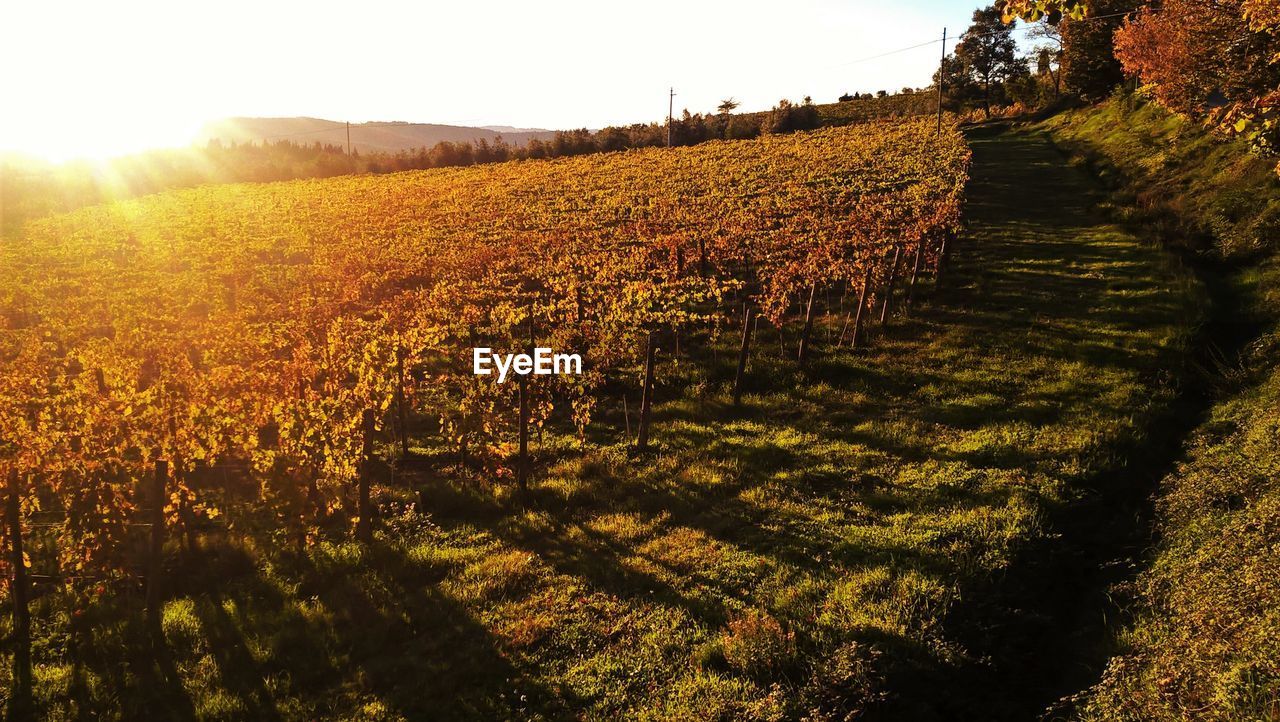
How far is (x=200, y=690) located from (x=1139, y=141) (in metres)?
54.2

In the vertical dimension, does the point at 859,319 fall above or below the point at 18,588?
above

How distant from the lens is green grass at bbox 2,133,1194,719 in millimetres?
Result: 7965

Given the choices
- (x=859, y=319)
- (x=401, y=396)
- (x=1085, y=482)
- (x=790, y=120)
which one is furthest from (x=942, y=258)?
(x=790, y=120)

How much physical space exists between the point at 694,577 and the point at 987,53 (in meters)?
104

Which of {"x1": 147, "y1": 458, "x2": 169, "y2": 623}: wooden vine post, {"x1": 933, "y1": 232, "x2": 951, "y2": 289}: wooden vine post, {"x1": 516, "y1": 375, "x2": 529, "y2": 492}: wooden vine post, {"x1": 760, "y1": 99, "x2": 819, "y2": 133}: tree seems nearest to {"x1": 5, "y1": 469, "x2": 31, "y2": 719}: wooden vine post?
{"x1": 147, "y1": 458, "x2": 169, "y2": 623}: wooden vine post

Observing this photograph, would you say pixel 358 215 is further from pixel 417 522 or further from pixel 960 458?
pixel 960 458

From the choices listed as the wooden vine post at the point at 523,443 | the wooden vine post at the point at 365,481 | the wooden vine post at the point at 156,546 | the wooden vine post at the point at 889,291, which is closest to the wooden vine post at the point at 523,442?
the wooden vine post at the point at 523,443

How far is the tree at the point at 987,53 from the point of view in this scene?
3484 inches

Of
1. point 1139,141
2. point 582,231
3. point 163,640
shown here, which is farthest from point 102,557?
point 1139,141

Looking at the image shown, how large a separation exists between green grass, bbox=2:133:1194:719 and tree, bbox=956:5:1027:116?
8855cm

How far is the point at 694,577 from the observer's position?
10.1 metres

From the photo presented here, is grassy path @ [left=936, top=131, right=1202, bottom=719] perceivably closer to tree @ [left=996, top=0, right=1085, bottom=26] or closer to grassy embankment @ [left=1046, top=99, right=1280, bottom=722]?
grassy embankment @ [left=1046, top=99, right=1280, bottom=722]

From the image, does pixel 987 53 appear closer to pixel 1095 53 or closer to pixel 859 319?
pixel 1095 53

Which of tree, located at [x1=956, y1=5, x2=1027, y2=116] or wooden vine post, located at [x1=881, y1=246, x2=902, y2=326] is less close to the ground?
tree, located at [x1=956, y1=5, x2=1027, y2=116]
